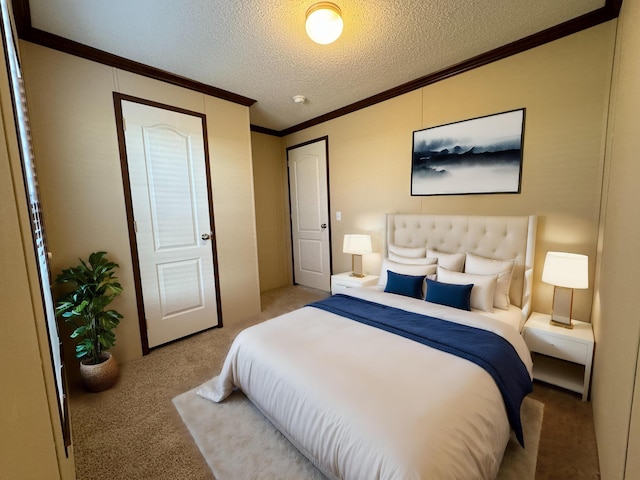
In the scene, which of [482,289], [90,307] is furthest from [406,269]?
[90,307]

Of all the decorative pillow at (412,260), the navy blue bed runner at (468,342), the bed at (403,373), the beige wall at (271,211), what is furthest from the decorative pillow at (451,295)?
the beige wall at (271,211)

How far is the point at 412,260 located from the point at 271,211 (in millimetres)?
2545

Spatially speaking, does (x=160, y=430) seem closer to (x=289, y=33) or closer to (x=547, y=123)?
(x=289, y=33)

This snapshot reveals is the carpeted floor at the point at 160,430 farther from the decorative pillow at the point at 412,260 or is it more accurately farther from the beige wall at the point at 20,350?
the decorative pillow at the point at 412,260

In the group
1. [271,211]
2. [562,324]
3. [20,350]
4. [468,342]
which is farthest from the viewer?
[271,211]

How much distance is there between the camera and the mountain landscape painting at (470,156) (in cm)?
232

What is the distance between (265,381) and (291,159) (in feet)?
11.5

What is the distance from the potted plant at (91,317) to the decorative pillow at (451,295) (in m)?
2.48

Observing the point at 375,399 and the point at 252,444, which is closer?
the point at 375,399

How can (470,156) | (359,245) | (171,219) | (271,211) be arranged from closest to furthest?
1. (470,156)
2. (171,219)
3. (359,245)
4. (271,211)

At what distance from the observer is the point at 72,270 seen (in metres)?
2.02

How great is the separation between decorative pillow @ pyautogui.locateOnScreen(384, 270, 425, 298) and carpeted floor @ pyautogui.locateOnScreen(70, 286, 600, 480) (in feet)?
3.36

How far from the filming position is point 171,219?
8.79ft

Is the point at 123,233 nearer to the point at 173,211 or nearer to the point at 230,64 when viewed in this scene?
the point at 173,211
